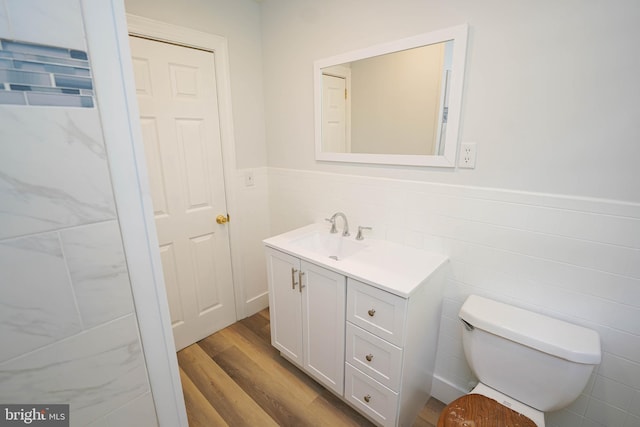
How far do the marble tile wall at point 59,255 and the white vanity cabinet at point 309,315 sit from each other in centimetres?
100

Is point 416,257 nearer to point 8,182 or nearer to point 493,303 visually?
point 493,303

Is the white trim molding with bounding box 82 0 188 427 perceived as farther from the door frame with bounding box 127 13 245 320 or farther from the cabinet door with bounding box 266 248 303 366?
the door frame with bounding box 127 13 245 320

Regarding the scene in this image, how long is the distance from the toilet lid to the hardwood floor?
514mm

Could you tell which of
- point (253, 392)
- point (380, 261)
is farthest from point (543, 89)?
point (253, 392)

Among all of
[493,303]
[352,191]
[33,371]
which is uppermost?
[352,191]

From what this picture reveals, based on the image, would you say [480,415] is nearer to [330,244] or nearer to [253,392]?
[330,244]

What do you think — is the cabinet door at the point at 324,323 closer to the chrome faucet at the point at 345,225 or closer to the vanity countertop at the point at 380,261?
the vanity countertop at the point at 380,261

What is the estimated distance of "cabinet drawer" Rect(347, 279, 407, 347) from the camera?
125 centimetres

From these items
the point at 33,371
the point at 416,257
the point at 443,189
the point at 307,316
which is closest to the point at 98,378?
the point at 33,371

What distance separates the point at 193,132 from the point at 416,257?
166 cm

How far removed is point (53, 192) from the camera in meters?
0.53

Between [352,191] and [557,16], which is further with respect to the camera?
[352,191]

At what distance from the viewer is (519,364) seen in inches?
46.4

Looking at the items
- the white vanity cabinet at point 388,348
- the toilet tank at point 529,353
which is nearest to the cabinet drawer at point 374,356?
the white vanity cabinet at point 388,348
